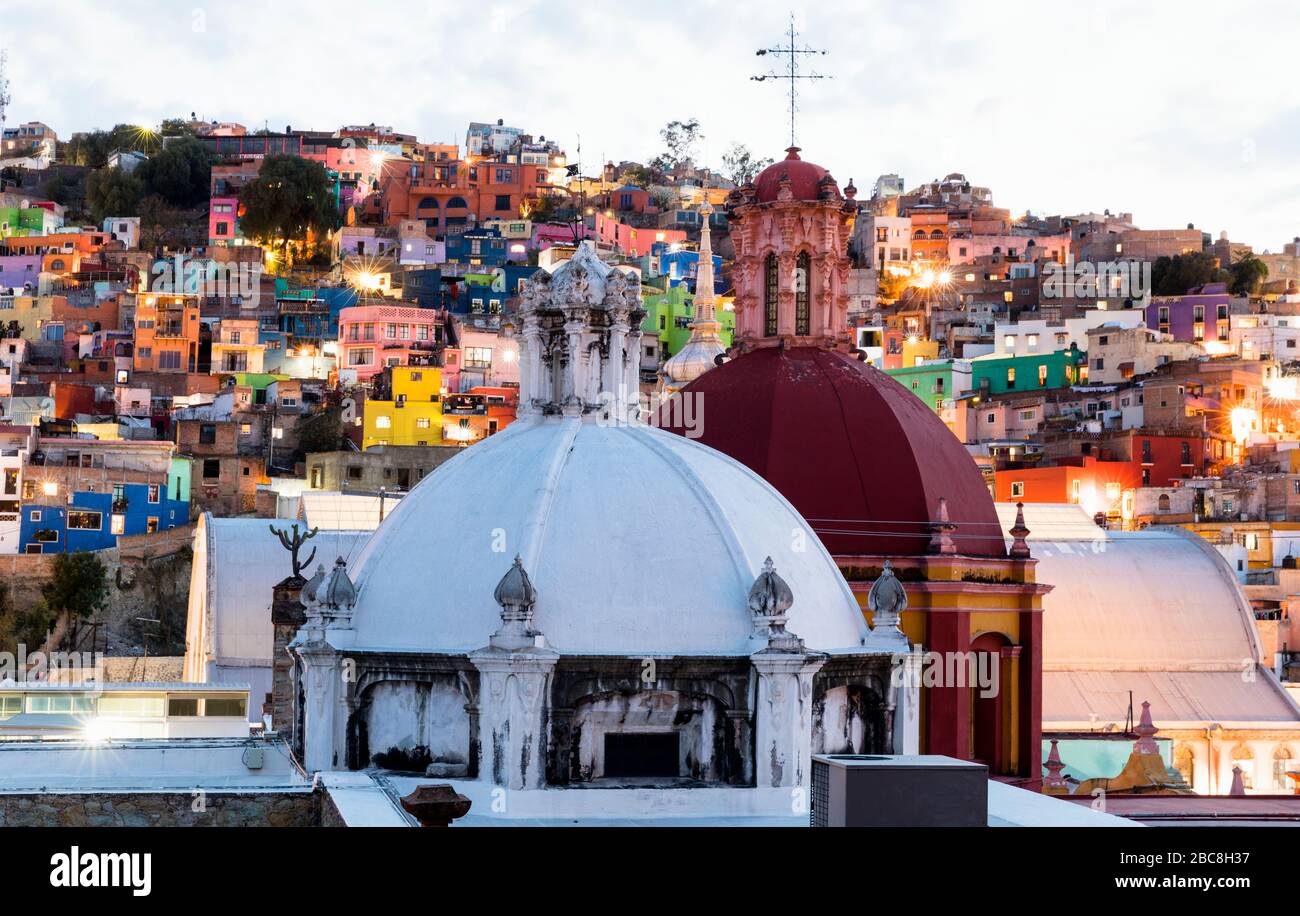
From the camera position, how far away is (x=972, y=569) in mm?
37469

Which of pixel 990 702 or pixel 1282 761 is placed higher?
pixel 990 702

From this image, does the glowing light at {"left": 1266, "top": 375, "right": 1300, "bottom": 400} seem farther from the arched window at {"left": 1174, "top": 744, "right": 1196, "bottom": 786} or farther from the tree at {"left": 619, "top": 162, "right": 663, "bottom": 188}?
the tree at {"left": 619, "top": 162, "right": 663, "bottom": 188}

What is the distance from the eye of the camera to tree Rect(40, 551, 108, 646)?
265 feet

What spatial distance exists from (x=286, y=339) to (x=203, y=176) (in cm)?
5444

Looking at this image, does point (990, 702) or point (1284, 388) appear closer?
point (990, 702)

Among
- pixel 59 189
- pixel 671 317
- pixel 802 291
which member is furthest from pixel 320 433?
pixel 59 189

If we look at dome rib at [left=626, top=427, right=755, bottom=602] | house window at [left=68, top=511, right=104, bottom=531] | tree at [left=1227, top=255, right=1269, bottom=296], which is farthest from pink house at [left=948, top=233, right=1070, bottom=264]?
dome rib at [left=626, top=427, right=755, bottom=602]

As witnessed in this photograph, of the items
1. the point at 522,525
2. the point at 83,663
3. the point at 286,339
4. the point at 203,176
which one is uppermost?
the point at 203,176

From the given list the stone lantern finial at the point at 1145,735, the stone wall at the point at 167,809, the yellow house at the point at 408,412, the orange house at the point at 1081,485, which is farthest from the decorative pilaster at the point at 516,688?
the yellow house at the point at 408,412

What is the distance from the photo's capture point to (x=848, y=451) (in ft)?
124

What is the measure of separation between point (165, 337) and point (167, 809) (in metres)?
95.6

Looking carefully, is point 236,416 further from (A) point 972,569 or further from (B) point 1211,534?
(A) point 972,569

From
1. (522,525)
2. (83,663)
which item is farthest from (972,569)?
(83,663)

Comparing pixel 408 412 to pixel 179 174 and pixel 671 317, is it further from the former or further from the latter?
pixel 179 174
